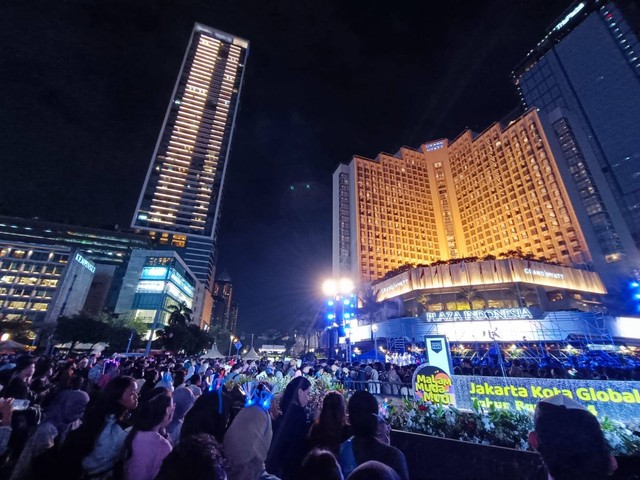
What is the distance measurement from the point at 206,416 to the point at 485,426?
17.4 feet

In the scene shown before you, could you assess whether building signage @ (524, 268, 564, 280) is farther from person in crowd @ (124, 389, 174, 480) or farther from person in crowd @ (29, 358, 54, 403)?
person in crowd @ (29, 358, 54, 403)

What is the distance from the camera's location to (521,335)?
3128 cm

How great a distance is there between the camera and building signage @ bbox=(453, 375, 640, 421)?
19.2ft

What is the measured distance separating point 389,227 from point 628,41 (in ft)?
211

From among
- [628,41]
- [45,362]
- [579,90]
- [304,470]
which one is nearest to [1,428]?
[304,470]

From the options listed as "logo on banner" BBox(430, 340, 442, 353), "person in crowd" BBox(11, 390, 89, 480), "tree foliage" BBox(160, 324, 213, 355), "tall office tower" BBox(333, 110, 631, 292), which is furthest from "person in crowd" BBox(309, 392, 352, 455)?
"tall office tower" BBox(333, 110, 631, 292)

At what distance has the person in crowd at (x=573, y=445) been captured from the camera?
66.9 inches

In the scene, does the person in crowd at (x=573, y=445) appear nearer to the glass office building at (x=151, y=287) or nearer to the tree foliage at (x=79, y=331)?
the tree foliage at (x=79, y=331)

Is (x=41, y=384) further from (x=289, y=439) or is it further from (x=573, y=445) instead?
(x=573, y=445)

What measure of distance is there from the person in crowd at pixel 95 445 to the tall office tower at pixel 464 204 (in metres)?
58.1

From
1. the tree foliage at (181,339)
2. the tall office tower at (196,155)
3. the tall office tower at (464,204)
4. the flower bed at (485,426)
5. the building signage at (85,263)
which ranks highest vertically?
the tall office tower at (196,155)

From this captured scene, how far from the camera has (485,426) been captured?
17.8 ft

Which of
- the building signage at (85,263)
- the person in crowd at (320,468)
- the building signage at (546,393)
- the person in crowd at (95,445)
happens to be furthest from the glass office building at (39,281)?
the person in crowd at (320,468)

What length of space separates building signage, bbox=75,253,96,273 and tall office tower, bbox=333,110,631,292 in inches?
2591
